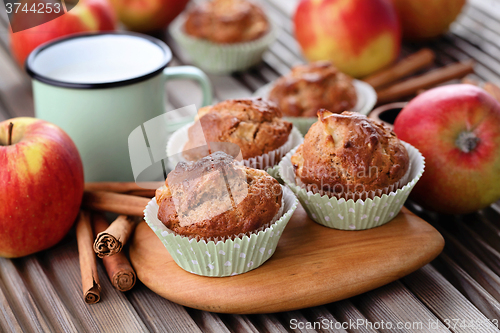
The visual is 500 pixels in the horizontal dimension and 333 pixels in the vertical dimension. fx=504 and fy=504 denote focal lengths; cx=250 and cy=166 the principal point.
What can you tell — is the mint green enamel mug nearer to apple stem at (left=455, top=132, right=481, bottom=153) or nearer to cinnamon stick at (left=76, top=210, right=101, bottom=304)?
cinnamon stick at (left=76, top=210, right=101, bottom=304)

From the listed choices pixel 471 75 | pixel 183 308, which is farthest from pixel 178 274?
pixel 471 75

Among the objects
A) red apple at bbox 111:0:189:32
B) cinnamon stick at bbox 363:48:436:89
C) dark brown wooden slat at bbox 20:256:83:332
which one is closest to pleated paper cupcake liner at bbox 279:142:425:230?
dark brown wooden slat at bbox 20:256:83:332

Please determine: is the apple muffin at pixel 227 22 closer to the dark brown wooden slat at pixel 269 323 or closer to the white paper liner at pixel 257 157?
the white paper liner at pixel 257 157

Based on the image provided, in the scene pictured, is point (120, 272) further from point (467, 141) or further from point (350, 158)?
point (467, 141)

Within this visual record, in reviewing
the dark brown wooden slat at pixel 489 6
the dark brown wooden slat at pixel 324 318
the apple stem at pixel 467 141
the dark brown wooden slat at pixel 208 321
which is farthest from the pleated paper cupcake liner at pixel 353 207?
the dark brown wooden slat at pixel 489 6

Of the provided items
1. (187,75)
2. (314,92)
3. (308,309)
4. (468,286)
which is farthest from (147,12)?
(468,286)

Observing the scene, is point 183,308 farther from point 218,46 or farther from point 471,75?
point 471,75
